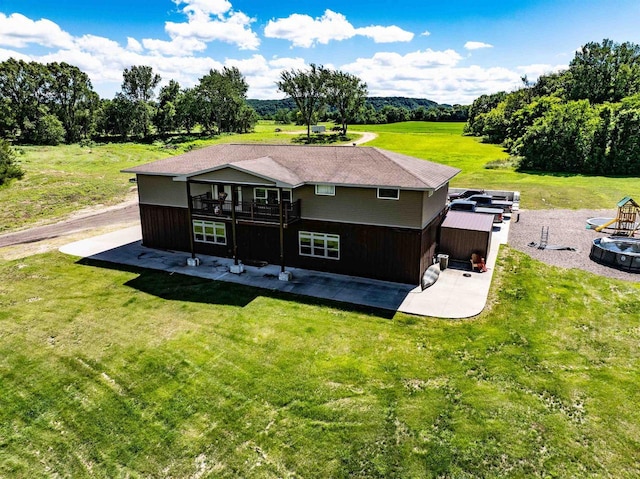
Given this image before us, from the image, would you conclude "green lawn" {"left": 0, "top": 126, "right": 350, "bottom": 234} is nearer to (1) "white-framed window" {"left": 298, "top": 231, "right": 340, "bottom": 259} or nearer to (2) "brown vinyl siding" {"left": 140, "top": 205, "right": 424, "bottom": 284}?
(2) "brown vinyl siding" {"left": 140, "top": 205, "right": 424, "bottom": 284}

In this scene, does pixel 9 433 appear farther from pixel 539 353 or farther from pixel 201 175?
pixel 539 353

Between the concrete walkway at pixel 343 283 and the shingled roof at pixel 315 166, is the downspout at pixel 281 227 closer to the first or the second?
the concrete walkway at pixel 343 283

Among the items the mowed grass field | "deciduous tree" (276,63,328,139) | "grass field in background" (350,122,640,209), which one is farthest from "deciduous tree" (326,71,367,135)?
the mowed grass field

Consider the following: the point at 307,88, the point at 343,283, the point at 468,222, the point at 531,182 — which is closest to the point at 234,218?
the point at 343,283

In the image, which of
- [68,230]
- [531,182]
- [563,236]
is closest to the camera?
[563,236]

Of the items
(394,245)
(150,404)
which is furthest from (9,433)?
(394,245)

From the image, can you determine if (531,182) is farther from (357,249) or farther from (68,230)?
(68,230)
